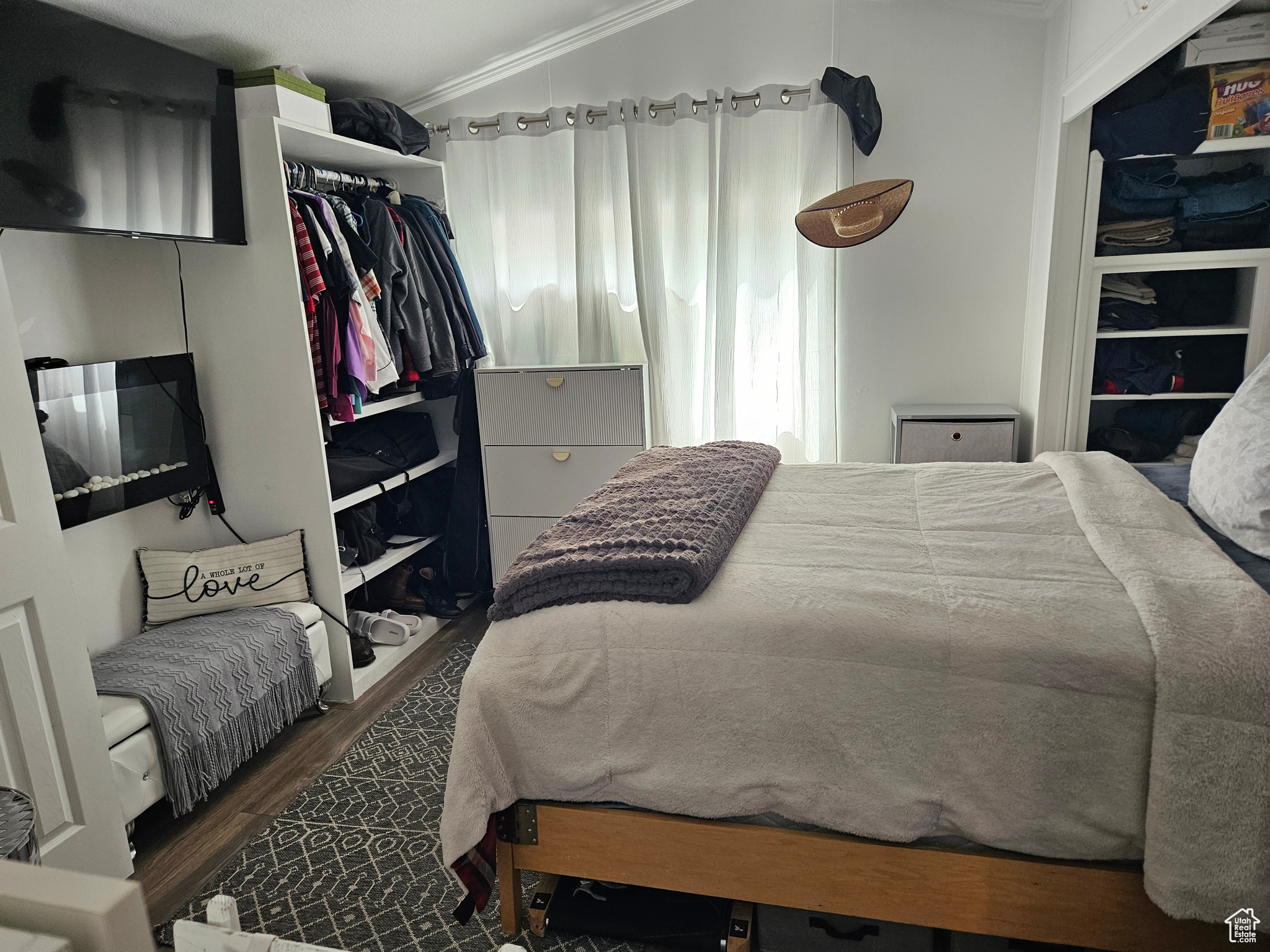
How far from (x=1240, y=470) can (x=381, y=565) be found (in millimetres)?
2695

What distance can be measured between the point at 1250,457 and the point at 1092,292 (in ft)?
4.79

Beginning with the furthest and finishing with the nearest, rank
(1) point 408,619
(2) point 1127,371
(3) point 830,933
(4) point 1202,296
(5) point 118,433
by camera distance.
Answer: (1) point 408,619
(2) point 1127,371
(4) point 1202,296
(5) point 118,433
(3) point 830,933

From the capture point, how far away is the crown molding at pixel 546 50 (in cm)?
342

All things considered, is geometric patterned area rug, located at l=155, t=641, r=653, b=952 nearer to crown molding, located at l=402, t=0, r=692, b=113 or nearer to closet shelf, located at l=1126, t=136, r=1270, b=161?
crown molding, located at l=402, t=0, r=692, b=113

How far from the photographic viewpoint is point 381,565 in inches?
123

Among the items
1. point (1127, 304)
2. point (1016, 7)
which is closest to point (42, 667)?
point (1127, 304)

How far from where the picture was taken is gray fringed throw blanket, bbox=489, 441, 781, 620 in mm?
1604

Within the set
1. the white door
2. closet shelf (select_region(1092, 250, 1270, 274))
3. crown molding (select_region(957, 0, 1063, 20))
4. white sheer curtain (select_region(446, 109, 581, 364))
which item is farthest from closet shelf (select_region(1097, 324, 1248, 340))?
the white door

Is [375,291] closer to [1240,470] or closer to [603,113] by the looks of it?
[603,113]

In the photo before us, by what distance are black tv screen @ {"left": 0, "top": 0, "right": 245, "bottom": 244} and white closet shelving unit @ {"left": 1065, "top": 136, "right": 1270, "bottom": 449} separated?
9.61 feet

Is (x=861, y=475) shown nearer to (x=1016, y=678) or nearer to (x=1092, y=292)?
(x=1016, y=678)

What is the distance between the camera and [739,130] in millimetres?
3408

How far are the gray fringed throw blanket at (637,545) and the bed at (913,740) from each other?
40mm

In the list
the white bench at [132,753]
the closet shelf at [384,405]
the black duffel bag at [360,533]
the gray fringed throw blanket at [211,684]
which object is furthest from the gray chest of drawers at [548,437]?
the white bench at [132,753]
